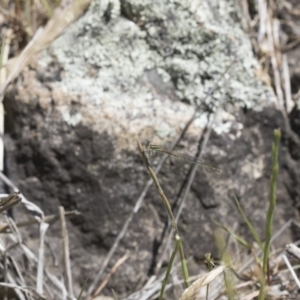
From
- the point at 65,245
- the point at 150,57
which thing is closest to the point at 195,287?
the point at 65,245

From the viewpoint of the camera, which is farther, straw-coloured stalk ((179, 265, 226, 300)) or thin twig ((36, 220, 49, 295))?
thin twig ((36, 220, 49, 295))

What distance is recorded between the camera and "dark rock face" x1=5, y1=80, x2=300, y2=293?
164 centimetres

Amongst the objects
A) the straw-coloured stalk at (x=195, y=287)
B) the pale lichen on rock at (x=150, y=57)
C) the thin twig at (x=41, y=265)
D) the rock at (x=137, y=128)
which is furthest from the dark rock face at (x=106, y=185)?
the straw-coloured stalk at (x=195, y=287)

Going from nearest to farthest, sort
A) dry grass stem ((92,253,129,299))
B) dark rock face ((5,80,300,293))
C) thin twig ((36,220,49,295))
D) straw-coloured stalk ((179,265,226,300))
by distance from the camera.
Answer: straw-coloured stalk ((179,265,226,300))
thin twig ((36,220,49,295))
dry grass stem ((92,253,129,299))
dark rock face ((5,80,300,293))

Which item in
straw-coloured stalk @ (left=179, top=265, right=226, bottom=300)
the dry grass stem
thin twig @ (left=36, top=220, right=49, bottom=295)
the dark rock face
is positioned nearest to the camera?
straw-coloured stalk @ (left=179, top=265, right=226, bottom=300)

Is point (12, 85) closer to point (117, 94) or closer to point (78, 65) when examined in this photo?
point (78, 65)

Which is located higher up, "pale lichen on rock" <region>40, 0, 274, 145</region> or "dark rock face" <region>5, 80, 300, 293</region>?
"pale lichen on rock" <region>40, 0, 274, 145</region>

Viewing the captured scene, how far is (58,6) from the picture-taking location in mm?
1894

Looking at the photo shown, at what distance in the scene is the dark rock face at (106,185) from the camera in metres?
1.64

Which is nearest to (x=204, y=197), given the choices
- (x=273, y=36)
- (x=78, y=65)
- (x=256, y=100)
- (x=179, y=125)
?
(x=179, y=125)

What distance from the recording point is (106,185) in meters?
1.64

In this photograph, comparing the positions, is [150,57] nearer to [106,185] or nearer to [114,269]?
[106,185]

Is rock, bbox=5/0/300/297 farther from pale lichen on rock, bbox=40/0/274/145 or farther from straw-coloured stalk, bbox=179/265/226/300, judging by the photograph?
straw-coloured stalk, bbox=179/265/226/300

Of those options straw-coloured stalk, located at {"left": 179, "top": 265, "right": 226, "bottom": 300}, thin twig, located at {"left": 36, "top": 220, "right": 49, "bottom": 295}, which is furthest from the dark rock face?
straw-coloured stalk, located at {"left": 179, "top": 265, "right": 226, "bottom": 300}
